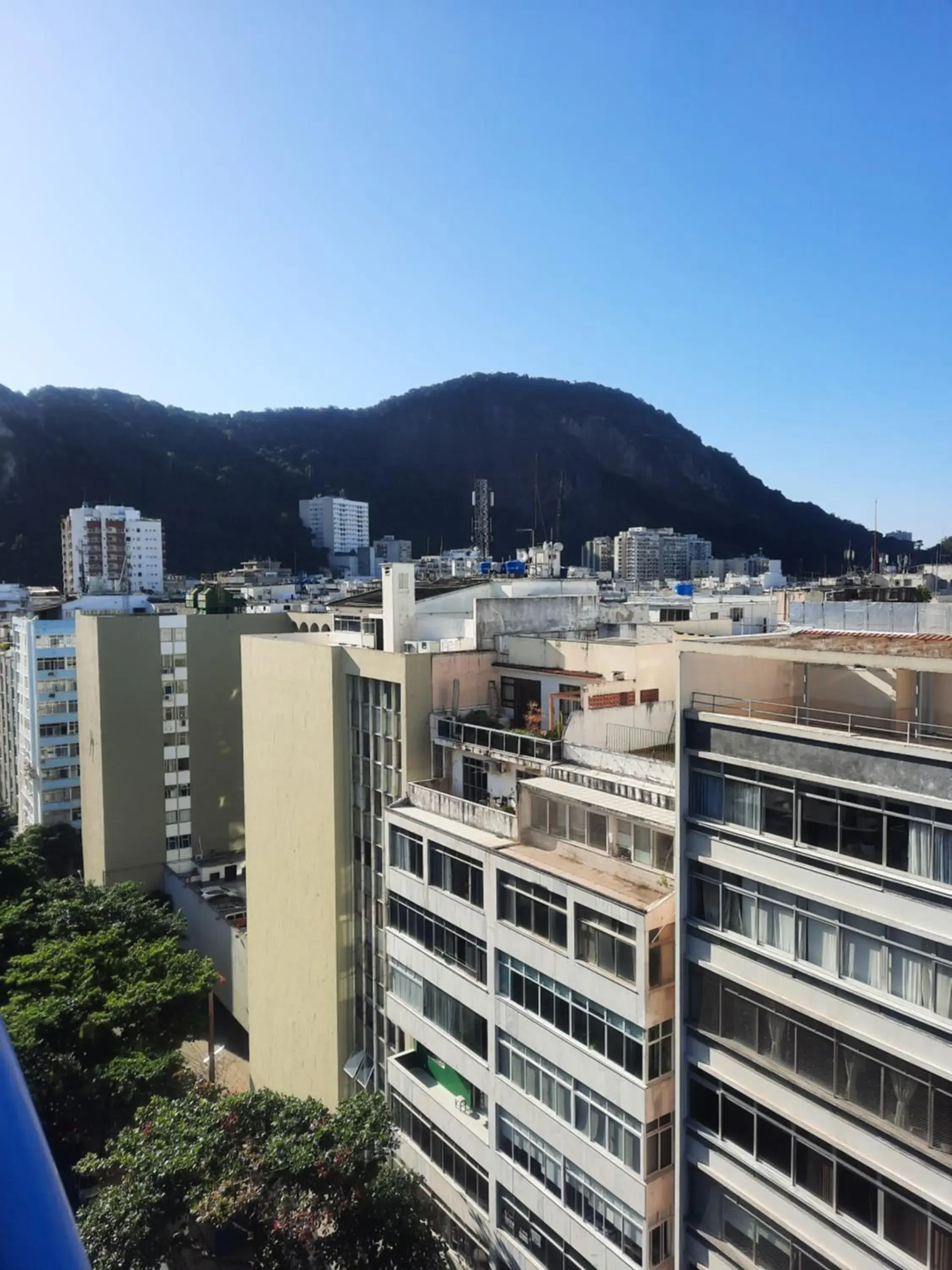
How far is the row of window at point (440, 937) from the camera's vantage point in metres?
16.7

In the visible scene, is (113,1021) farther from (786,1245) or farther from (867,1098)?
(867,1098)

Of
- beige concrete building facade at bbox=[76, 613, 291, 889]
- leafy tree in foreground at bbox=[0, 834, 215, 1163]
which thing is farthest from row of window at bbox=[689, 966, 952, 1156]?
beige concrete building facade at bbox=[76, 613, 291, 889]

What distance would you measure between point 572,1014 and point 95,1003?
17.0 m

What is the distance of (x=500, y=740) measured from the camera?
18516 mm

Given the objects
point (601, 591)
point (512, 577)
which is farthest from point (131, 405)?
point (512, 577)

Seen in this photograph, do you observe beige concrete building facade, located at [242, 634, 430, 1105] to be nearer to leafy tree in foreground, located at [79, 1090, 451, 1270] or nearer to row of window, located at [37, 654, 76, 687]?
leafy tree in foreground, located at [79, 1090, 451, 1270]

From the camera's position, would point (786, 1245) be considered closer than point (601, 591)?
Yes

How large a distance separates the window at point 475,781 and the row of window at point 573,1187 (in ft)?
20.5

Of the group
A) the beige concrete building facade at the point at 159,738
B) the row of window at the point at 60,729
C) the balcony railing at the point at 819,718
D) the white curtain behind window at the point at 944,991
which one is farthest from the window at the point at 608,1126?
the row of window at the point at 60,729

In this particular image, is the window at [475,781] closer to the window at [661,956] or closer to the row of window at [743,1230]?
the window at [661,956]

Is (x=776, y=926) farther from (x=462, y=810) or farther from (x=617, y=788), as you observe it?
(x=462, y=810)

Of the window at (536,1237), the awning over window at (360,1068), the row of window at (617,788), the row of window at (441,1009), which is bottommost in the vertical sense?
the awning over window at (360,1068)

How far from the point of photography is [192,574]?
134 metres

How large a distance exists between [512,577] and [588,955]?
63.1ft
